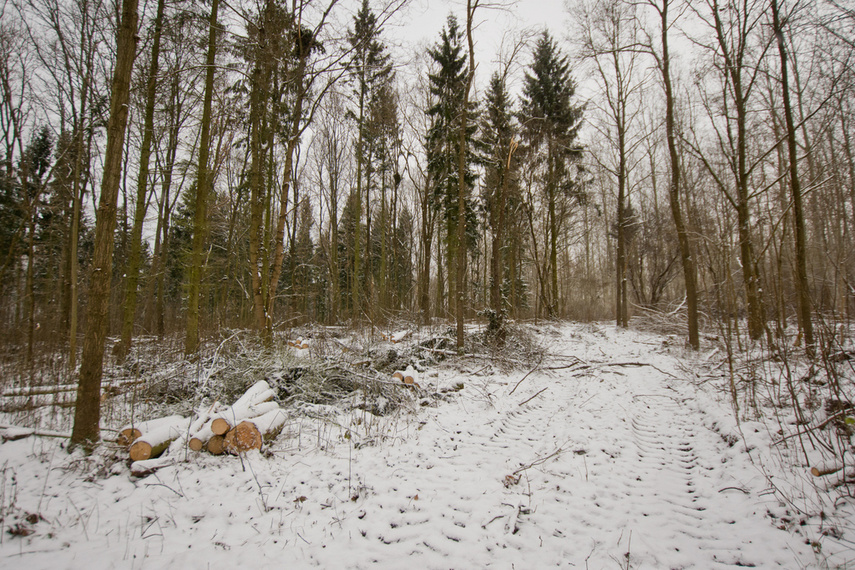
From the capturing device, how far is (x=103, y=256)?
347 centimetres

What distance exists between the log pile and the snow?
0.45 ft

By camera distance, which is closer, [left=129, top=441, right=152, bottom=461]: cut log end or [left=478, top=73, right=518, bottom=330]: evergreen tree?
[left=129, top=441, right=152, bottom=461]: cut log end

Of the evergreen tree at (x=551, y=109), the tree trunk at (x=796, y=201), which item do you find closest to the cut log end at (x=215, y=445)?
the tree trunk at (x=796, y=201)

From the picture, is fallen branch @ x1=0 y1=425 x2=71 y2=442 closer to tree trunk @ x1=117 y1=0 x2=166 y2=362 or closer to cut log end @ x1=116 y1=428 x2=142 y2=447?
cut log end @ x1=116 y1=428 x2=142 y2=447

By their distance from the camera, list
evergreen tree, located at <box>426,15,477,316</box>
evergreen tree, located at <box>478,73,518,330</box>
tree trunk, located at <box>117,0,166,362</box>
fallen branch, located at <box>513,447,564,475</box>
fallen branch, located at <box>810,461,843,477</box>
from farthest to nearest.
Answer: evergreen tree, located at <box>426,15,477,316</box> → evergreen tree, located at <box>478,73,518,330</box> → tree trunk, located at <box>117,0,166,362</box> → fallen branch, located at <box>513,447,564,475</box> → fallen branch, located at <box>810,461,843,477</box>

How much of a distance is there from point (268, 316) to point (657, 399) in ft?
24.4

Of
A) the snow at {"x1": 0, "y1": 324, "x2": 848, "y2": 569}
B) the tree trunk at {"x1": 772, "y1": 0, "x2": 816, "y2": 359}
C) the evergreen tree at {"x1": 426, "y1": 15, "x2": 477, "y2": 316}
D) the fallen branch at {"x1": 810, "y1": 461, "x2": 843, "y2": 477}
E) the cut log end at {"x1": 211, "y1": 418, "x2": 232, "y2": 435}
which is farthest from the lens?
the evergreen tree at {"x1": 426, "y1": 15, "x2": 477, "y2": 316}

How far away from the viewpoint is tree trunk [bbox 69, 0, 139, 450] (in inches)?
134

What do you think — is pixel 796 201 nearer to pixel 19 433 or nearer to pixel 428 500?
pixel 428 500

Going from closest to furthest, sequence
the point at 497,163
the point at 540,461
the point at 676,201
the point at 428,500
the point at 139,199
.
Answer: the point at 428,500
the point at 540,461
the point at 139,199
the point at 676,201
the point at 497,163

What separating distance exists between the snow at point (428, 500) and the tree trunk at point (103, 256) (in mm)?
344

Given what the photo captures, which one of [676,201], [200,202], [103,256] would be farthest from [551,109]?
[103,256]

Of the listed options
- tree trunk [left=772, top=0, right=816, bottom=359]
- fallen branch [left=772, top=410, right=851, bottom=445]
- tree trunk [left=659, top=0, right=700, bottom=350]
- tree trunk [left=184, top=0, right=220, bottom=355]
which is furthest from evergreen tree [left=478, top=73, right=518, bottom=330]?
tree trunk [left=184, top=0, right=220, bottom=355]

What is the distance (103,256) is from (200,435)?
2085 mm
